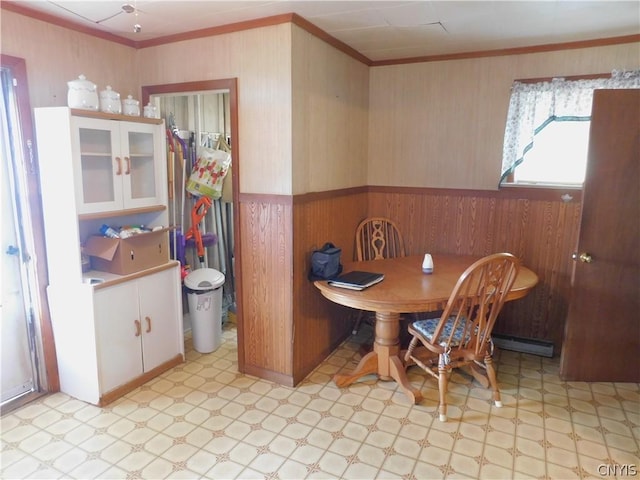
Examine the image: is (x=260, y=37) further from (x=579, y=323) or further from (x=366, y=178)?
(x=579, y=323)

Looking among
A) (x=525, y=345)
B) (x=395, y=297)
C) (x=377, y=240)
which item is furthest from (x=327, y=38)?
(x=525, y=345)

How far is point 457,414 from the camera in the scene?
2.62 meters

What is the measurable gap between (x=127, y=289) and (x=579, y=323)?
9.82 feet

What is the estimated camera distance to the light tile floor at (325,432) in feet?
7.11

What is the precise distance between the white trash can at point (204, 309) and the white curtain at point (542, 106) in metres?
2.46

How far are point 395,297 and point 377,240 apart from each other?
4.47 ft

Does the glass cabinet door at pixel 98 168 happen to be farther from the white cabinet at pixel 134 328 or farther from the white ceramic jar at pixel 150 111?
the white cabinet at pixel 134 328

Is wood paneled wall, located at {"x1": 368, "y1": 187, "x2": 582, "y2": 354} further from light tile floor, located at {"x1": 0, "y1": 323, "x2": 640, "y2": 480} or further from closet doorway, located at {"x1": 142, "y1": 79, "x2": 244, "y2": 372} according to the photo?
closet doorway, located at {"x1": 142, "y1": 79, "x2": 244, "y2": 372}

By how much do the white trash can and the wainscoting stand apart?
1.60 ft

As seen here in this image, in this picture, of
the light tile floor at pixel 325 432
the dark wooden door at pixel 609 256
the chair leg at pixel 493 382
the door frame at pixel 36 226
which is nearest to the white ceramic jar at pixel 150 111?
the door frame at pixel 36 226

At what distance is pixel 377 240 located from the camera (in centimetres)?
389

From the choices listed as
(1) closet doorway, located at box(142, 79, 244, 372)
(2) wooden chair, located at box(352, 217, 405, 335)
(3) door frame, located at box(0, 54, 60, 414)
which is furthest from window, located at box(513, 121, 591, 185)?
(3) door frame, located at box(0, 54, 60, 414)

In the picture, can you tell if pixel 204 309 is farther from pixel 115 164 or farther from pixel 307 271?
pixel 115 164

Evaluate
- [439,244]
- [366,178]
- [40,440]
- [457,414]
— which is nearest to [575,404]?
[457,414]
